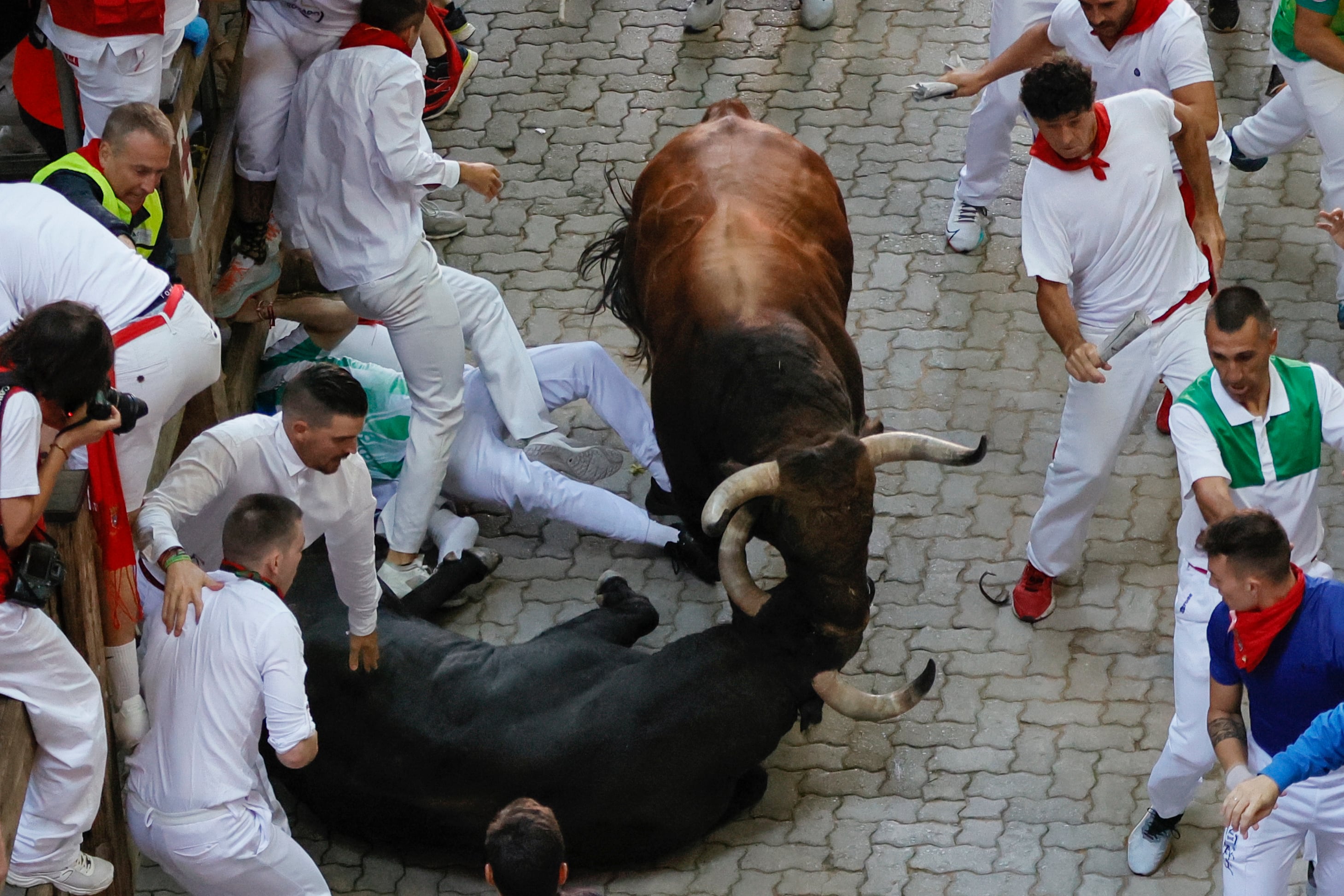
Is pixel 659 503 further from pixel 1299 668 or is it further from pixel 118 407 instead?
pixel 1299 668

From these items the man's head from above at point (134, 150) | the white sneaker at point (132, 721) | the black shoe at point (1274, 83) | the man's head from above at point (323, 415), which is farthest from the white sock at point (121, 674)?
the black shoe at point (1274, 83)

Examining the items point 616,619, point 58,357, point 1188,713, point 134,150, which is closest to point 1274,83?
point 1188,713

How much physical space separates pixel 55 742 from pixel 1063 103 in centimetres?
425

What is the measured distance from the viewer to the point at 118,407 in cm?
488

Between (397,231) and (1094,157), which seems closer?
(1094,157)

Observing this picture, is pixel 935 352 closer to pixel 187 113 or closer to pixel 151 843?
pixel 187 113

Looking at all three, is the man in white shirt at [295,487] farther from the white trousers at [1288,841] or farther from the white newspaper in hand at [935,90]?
the white newspaper in hand at [935,90]

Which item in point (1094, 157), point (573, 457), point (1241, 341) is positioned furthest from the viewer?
point (573, 457)

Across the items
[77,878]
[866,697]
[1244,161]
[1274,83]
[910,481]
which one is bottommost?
[77,878]

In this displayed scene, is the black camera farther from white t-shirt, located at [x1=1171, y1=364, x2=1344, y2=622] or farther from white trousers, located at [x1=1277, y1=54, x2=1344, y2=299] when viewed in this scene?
white trousers, located at [x1=1277, y1=54, x2=1344, y2=299]

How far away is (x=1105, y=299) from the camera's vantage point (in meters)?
6.89

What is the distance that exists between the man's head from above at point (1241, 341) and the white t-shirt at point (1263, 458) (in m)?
0.06

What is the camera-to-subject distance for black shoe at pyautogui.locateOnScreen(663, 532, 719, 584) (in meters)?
7.45

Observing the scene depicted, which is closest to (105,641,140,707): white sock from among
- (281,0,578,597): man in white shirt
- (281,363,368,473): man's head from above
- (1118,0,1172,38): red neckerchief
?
(281,363,368,473): man's head from above
